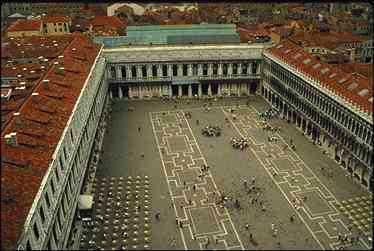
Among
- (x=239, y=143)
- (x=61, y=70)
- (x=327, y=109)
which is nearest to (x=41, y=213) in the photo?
(x=61, y=70)

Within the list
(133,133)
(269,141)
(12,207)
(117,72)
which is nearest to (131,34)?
(117,72)

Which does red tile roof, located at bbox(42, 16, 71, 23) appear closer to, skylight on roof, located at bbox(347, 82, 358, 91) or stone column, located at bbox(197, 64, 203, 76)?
stone column, located at bbox(197, 64, 203, 76)

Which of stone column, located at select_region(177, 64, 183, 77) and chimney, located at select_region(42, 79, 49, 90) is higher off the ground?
chimney, located at select_region(42, 79, 49, 90)

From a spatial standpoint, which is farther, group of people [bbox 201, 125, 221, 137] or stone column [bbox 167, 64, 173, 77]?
stone column [bbox 167, 64, 173, 77]

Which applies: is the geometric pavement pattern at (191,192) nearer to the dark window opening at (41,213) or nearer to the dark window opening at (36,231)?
the dark window opening at (41,213)

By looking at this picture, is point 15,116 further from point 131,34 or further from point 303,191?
point 131,34

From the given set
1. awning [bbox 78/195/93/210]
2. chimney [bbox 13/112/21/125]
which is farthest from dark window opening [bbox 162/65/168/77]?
chimney [bbox 13/112/21/125]
